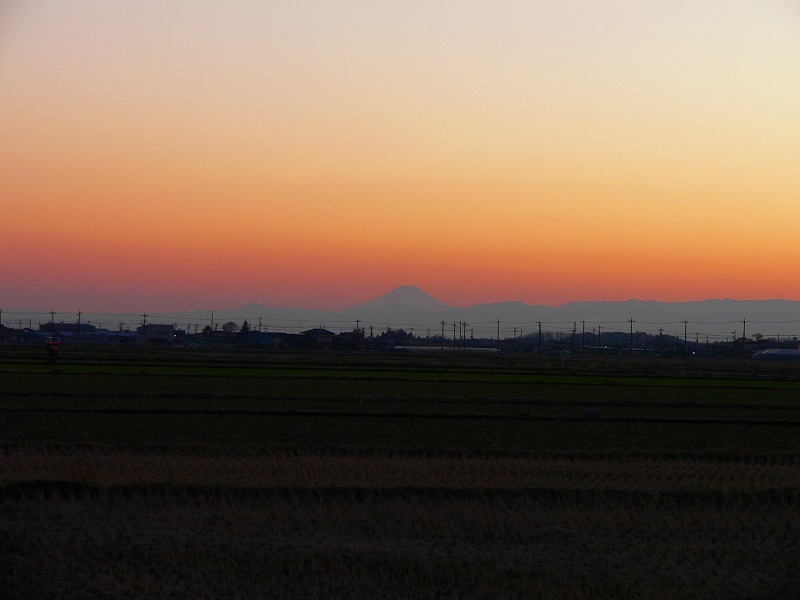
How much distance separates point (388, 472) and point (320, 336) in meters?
132

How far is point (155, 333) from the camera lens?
539 feet

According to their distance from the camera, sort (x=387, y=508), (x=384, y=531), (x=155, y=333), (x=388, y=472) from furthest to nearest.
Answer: (x=155, y=333), (x=388, y=472), (x=387, y=508), (x=384, y=531)

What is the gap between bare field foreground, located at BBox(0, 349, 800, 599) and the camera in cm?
846

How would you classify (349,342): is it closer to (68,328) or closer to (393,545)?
(68,328)

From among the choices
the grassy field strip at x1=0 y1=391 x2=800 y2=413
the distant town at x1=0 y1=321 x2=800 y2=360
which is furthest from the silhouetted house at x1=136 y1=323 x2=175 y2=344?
the grassy field strip at x1=0 y1=391 x2=800 y2=413

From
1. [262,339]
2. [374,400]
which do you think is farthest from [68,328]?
[374,400]

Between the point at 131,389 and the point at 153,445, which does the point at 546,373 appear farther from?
the point at 153,445

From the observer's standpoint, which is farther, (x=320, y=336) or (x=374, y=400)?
(x=320, y=336)

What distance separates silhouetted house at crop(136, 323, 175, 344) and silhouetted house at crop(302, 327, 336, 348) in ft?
77.5

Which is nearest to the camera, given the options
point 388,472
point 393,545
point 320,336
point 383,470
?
point 393,545

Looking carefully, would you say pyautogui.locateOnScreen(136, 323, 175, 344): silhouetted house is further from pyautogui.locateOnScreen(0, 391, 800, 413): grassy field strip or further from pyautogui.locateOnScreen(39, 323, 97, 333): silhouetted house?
pyautogui.locateOnScreen(0, 391, 800, 413): grassy field strip

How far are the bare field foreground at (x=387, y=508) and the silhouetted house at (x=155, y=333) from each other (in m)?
116

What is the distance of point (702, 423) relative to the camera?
25234 millimetres

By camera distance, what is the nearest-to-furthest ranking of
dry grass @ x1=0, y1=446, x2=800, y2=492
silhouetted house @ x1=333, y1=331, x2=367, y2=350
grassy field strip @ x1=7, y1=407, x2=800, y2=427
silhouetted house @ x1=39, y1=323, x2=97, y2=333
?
dry grass @ x1=0, y1=446, x2=800, y2=492, grassy field strip @ x1=7, y1=407, x2=800, y2=427, silhouetted house @ x1=333, y1=331, x2=367, y2=350, silhouetted house @ x1=39, y1=323, x2=97, y2=333
